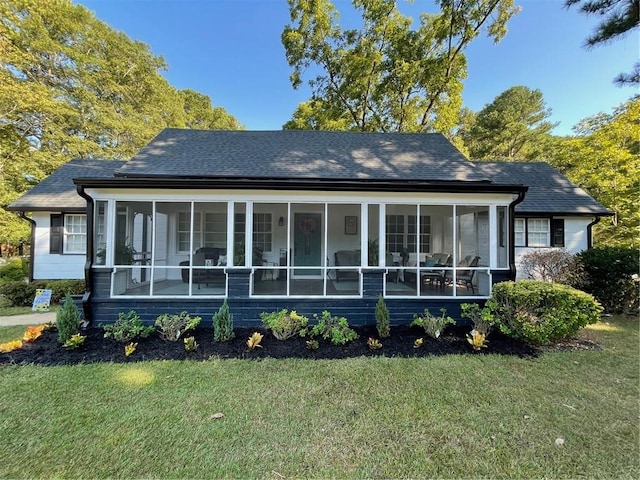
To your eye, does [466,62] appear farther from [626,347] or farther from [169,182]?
[169,182]

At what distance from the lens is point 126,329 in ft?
17.1

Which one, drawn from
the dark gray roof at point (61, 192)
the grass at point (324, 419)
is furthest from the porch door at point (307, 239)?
the dark gray roof at point (61, 192)

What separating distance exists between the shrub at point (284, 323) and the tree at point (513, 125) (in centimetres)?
2153

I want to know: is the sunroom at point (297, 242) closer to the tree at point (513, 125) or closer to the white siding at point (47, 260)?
the white siding at point (47, 260)

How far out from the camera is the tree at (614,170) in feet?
38.2

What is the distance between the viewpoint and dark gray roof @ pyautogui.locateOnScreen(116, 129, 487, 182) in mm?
7375

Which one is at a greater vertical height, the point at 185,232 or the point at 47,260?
the point at 185,232

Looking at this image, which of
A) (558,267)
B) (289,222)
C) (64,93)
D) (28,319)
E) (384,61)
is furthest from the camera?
(384,61)

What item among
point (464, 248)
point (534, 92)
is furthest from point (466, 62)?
point (464, 248)

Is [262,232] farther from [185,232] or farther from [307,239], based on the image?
[185,232]

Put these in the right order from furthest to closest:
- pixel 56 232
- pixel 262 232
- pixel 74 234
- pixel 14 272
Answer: pixel 14 272, pixel 262 232, pixel 74 234, pixel 56 232

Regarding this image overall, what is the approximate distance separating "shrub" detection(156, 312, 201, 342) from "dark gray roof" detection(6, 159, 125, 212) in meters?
6.42

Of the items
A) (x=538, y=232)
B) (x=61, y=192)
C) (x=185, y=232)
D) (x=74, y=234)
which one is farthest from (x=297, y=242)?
(x=538, y=232)

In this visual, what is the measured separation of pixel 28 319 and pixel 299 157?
7.88 metres
